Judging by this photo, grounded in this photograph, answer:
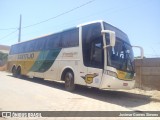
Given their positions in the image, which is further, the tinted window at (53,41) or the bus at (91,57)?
the tinted window at (53,41)

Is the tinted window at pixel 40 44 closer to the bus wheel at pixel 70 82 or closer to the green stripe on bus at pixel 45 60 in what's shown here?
the green stripe on bus at pixel 45 60

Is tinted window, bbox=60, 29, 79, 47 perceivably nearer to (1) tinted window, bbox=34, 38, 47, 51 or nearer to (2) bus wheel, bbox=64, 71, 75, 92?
(2) bus wheel, bbox=64, 71, 75, 92

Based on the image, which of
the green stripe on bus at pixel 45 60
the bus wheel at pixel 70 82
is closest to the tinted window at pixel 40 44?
the green stripe on bus at pixel 45 60

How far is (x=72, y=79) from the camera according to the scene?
45.5 ft

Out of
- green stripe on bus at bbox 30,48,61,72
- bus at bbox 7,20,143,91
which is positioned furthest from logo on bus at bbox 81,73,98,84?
green stripe on bus at bbox 30,48,61,72

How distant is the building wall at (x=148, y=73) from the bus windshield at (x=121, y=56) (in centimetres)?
230

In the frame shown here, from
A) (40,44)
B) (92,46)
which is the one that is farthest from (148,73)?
(40,44)

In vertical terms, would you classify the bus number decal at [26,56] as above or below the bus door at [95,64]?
above

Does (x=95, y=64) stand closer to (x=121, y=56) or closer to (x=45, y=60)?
(x=121, y=56)

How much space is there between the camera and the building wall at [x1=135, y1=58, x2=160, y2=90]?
14.5 metres

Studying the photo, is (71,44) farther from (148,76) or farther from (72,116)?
(72,116)

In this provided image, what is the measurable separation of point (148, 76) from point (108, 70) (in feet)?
14.4

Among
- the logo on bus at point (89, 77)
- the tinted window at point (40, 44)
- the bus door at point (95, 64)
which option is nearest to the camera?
the bus door at point (95, 64)

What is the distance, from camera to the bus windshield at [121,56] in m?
11.7
